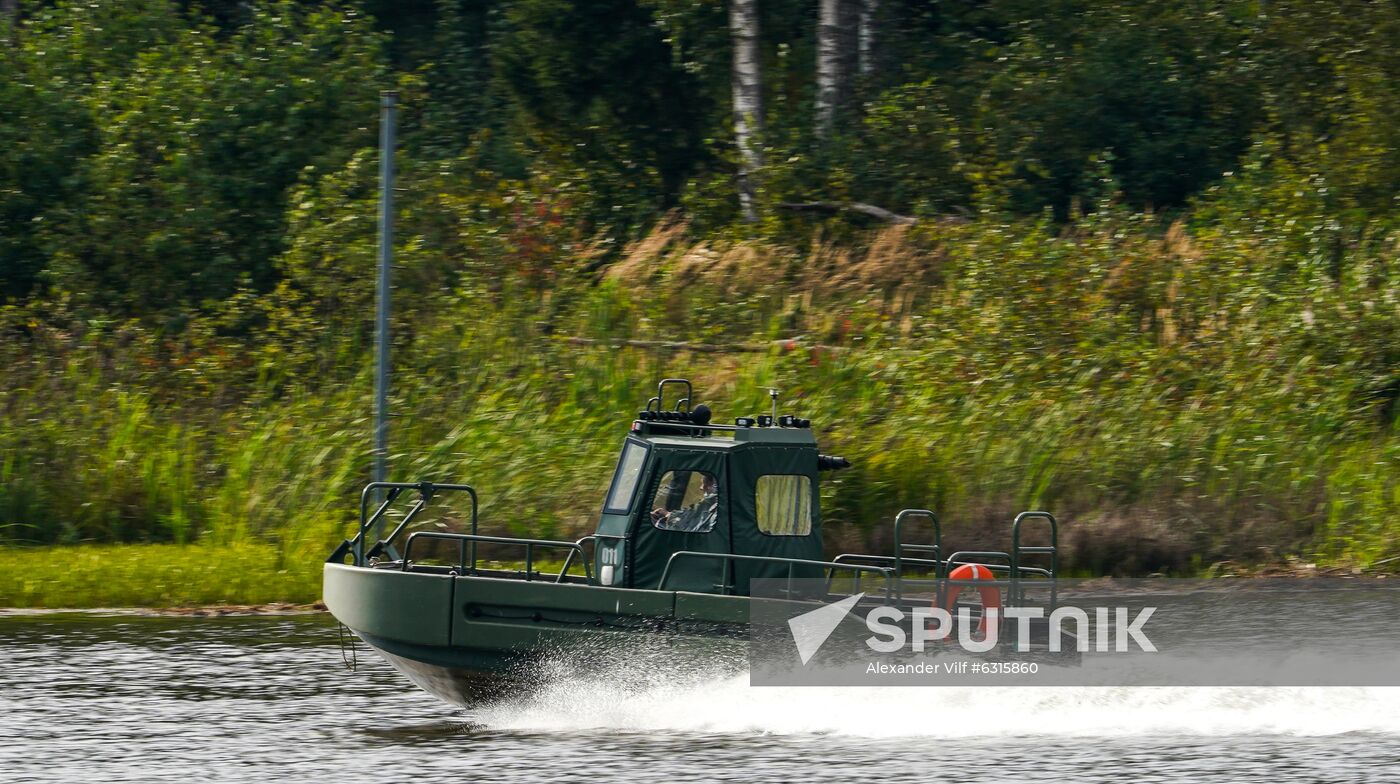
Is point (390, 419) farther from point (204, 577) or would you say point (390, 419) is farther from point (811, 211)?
point (811, 211)

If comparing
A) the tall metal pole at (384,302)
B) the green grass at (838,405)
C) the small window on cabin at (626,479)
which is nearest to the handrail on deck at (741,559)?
the small window on cabin at (626,479)

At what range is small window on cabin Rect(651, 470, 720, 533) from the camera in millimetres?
11820

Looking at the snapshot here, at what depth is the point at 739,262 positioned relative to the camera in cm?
2405

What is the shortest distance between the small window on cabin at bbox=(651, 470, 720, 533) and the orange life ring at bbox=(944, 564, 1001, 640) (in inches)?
61.5

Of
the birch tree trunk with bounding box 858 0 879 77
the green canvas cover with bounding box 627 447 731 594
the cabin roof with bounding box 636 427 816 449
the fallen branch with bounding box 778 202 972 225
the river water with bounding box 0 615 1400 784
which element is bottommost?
the river water with bounding box 0 615 1400 784

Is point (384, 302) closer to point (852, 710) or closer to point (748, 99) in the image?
point (852, 710)

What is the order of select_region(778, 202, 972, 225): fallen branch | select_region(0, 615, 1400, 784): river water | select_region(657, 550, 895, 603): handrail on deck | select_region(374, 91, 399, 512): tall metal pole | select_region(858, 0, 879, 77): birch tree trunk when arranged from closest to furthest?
select_region(0, 615, 1400, 784): river water, select_region(657, 550, 895, 603): handrail on deck, select_region(374, 91, 399, 512): tall metal pole, select_region(778, 202, 972, 225): fallen branch, select_region(858, 0, 879, 77): birch tree trunk

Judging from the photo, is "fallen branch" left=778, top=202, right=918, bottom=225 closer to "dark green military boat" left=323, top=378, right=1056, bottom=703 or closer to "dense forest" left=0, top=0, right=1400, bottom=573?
"dense forest" left=0, top=0, right=1400, bottom=573

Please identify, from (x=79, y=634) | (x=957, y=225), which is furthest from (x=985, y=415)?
(x=79, y=634)

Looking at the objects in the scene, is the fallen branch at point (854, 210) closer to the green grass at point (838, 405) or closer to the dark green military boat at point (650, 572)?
the green grass at point (838, 405)

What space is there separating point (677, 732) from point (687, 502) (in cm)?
148

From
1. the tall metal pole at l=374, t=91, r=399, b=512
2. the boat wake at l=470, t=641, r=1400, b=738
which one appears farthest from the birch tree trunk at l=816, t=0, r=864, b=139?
the boat wake at l=470, t=641, r=1400, b=738

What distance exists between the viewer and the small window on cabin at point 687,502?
38.8 feet

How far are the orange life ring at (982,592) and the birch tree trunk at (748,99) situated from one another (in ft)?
49.1
